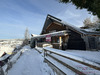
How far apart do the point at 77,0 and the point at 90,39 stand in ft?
23.9

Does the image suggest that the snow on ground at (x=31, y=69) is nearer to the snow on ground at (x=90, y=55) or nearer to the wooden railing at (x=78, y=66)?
the wooden railing at (x=78, y=66)

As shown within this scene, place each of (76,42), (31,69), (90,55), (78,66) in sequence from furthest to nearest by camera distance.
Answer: (76,42)
(90,55)
(31,69)
(78,66)

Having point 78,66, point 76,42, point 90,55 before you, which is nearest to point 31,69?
point 78,66

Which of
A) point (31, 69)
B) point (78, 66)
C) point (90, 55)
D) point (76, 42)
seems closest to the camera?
point (78, 66)

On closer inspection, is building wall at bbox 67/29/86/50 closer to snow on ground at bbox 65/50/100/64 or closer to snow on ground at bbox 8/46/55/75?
snow on ground at bbox 65/50/100/64

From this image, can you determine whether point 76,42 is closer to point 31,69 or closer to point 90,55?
point 90,55

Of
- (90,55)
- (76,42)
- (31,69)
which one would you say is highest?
(76,42)

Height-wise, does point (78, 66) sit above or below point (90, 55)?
above

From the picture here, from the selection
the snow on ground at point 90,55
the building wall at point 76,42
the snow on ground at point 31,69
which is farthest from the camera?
the building wall at point 76,42

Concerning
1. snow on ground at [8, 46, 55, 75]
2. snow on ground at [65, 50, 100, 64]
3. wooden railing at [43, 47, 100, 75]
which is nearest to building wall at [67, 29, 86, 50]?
snow on ground at [65, 50, 100, 64]

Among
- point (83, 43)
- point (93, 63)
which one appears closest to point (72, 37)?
point (83, 43)

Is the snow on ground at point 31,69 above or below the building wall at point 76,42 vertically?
below

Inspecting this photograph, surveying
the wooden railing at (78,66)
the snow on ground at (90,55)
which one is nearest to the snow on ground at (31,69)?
the wooden railing at (78,66)

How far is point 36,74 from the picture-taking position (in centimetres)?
369
